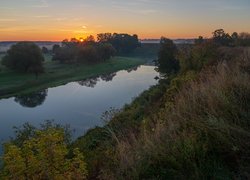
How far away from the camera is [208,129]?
6.07m

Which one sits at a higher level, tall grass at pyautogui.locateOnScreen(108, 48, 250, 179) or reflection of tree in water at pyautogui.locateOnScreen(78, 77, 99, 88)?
tall grass at pyautogui.locateOnScreen(108, 48, 250, 179)

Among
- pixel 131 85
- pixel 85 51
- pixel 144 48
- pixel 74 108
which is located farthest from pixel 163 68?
pixel 144 48

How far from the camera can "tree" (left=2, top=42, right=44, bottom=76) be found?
→ 67.9m

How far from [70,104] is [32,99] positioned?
23.5 ft

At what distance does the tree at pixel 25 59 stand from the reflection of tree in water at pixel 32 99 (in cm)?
1653

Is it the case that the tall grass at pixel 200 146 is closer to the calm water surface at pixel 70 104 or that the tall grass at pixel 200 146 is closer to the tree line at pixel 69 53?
the calm water surface at pixel 70 104

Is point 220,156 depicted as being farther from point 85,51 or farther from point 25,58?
point 85,51

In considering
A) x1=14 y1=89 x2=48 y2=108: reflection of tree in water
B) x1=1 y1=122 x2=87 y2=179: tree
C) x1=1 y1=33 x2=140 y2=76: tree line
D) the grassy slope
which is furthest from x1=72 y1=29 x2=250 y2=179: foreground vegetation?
x1=1 y1=33 x2=140 y2=76: tree line

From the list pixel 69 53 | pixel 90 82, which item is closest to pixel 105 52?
pixel 69 53

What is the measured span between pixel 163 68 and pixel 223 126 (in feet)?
150

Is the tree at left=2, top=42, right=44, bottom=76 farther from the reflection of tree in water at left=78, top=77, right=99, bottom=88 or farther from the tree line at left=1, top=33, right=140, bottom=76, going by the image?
the reflection of tree in water at left=78, top=77, right=99, bottom=88

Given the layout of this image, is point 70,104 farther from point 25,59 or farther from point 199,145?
point 199,145

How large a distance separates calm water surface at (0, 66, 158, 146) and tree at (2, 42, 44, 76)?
35.7 feet

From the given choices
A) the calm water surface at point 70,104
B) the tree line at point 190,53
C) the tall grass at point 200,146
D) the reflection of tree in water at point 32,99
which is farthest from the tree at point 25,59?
the tall grass at point 200,146
